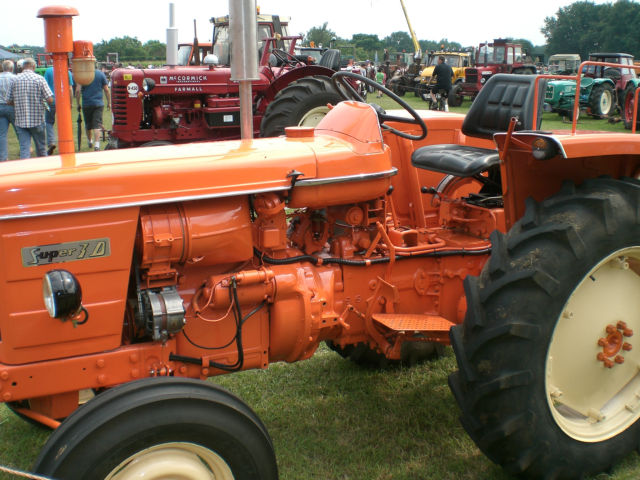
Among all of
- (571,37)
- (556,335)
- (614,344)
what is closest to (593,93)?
(614,344)

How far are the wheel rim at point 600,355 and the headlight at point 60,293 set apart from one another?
1.68 m

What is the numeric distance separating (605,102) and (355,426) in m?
15.3

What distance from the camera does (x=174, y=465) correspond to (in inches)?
76.8

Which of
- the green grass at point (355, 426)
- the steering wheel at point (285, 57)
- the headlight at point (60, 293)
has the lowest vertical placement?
the green grass at point (355, 426)

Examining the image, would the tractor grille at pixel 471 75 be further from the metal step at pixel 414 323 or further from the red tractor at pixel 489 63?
the metal step at pixel 414 323

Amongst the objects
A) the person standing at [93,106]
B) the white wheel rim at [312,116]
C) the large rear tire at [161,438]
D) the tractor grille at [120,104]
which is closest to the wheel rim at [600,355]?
the large rear tire at [161,438]

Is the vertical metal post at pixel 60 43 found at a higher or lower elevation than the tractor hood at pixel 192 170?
higher

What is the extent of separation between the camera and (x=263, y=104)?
378 inches

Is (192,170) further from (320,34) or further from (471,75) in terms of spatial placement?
(320,34)

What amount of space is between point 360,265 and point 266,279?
480mm

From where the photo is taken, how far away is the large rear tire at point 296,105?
8.21m

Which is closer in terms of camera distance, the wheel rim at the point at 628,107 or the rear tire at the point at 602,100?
the wheel rim at the point at 628,107

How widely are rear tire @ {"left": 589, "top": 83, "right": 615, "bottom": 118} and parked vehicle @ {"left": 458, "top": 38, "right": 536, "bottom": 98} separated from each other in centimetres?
567

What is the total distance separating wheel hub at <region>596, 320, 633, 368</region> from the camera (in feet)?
8.30
